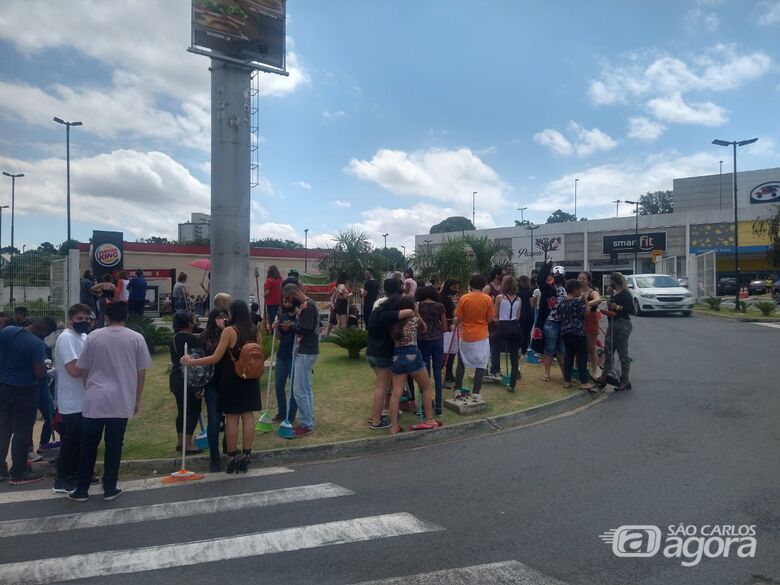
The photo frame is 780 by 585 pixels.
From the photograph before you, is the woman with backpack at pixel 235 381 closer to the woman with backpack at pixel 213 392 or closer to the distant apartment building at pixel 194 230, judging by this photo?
the woman with backpack at pixel 213 392

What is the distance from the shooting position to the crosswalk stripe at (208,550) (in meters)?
4.14

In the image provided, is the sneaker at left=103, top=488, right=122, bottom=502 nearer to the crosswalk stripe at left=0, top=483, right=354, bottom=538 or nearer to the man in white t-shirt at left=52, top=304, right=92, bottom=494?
the crosswalk stripe at left=0, top=483, right=354, bottom=538

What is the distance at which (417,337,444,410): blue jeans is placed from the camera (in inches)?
324

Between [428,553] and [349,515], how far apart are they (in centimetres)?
105

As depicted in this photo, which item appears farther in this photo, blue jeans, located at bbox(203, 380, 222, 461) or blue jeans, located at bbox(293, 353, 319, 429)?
blue jeans, located at bbox(293, 353, 319, 429)

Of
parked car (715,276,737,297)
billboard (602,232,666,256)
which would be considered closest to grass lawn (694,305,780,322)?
parked car (715,276,737,297)

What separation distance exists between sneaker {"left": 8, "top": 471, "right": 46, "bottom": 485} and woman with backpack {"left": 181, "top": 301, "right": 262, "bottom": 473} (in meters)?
2.14

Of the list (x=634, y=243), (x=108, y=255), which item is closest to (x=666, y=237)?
(x=634, y=243)

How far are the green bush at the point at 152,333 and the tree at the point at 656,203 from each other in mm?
97934

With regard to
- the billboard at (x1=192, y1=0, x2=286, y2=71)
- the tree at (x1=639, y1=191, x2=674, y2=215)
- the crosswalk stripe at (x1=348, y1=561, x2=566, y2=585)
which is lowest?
the crosswalk stripe at (x1=348, y1=561, x2=566, y2=585)

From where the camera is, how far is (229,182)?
53.9ft

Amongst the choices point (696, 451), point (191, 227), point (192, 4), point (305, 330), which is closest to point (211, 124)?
point (192, 4)

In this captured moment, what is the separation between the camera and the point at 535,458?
6539 millimetres

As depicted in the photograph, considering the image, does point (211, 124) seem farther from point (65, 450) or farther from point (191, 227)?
point (191, 227)
